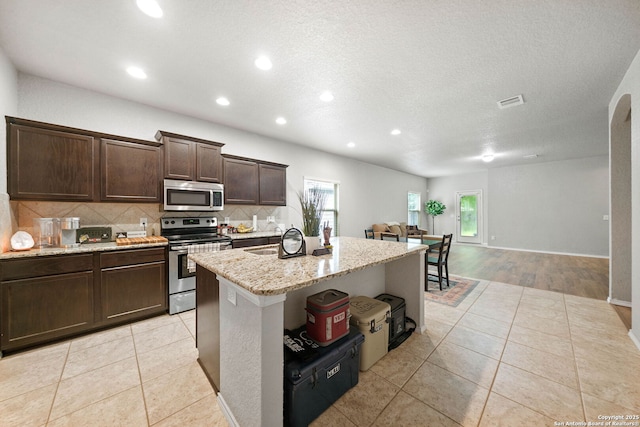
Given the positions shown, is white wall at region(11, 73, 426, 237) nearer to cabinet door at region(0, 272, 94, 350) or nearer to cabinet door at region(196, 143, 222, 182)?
cabinet door at region(196, 143, 222, 182)

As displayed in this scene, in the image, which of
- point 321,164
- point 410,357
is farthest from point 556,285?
point 321,164

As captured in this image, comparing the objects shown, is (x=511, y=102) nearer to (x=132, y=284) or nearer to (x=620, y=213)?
(x=620, y=213)

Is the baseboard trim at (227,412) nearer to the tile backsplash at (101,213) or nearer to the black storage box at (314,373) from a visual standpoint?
the black storage box at (314,373)

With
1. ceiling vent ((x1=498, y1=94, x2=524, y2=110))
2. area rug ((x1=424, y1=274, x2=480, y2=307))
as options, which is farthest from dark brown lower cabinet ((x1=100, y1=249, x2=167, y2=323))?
ceiling vent ((x1=498, y1=94, x2=524, y2=110))

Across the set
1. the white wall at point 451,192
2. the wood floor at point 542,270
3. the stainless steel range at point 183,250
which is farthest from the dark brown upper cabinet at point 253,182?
the white wall at point 451,192

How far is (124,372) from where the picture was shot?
1875mm

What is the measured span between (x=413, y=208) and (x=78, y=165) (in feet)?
30.4

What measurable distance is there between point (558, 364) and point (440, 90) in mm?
2933

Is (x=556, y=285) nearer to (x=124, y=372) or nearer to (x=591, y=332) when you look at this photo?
(x=591, y=332)

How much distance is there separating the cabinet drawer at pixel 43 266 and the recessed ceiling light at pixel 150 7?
229cm

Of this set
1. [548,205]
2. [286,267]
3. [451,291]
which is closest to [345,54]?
[286,267]

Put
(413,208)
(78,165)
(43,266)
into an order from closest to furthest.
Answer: (43,266) < (78,165) < (413,208)

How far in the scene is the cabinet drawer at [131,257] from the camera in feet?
8.04

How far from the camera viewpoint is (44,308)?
2.17m
